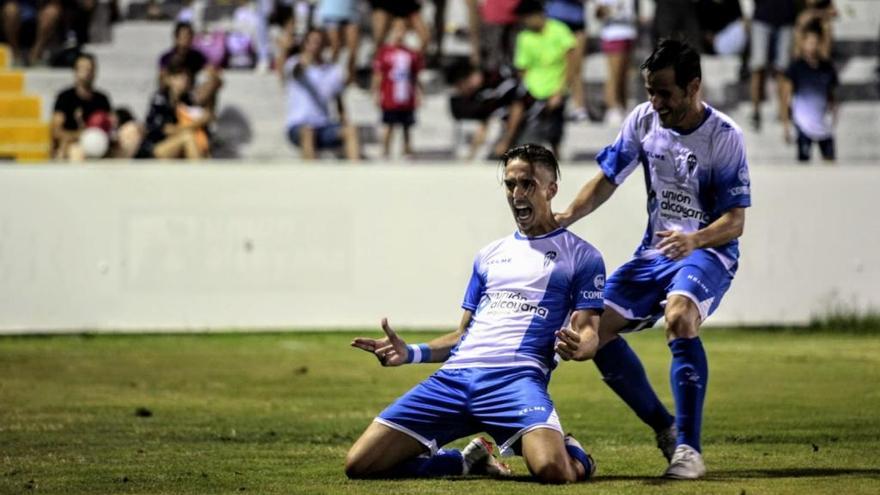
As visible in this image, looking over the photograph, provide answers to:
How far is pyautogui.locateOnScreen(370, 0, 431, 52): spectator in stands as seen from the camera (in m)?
23.6

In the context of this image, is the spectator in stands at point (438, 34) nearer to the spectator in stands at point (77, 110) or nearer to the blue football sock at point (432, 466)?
the spectator in stands at point (77, 110)

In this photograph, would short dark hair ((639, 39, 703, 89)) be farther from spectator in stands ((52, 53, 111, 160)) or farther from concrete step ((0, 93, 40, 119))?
concrete step ((0, 93, 40, 119))

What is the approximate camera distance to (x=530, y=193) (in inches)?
341

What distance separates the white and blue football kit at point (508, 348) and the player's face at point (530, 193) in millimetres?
76

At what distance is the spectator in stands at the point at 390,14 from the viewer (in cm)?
2361

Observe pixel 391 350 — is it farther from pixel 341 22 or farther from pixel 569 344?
pixel 341 22

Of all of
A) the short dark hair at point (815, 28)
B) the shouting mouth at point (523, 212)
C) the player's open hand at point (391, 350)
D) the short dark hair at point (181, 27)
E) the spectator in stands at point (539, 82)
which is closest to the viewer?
the player's open hand at point (391, 350)

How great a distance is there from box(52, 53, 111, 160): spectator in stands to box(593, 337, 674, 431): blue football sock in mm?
12720

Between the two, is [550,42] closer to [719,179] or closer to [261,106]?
[261,106]

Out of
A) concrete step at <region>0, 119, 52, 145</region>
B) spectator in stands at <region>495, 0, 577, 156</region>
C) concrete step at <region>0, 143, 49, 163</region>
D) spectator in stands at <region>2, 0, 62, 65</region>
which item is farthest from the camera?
spectator in stands at <region>2, 0, 62, 65</region>

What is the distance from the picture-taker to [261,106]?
2400 cm

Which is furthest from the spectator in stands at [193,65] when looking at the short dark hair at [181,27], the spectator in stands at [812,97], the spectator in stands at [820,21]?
the spectator in stands at [820,21]

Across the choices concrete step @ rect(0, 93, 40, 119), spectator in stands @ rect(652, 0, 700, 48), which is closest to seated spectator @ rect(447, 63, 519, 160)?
spectator in stands @ rect(652, 0, 700, 48)

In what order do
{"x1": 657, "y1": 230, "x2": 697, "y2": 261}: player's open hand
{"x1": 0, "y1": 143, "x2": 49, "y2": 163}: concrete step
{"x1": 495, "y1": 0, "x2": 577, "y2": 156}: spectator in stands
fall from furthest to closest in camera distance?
{"x1": 0, "y1": 143, "x2": 49, "y2": 163}: concrete step
{"x1": 495, "y1": 0, "x2": 577, "y2": 156}: spectator in stands
{"x1": 657, "y1": 230, "x2": 697, "y2": 261}: player's open hand
